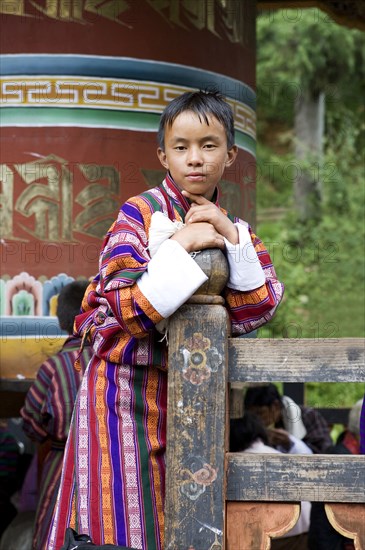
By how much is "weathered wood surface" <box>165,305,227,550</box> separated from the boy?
172 mm

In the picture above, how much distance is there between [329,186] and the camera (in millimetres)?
14430

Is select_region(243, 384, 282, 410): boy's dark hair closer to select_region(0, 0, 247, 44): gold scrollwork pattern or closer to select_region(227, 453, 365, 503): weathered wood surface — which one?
select_region(0, 0, 247, 44): gold scrollwork pattern

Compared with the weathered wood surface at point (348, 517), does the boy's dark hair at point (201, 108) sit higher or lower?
higher

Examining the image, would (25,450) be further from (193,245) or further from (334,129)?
(334,129)

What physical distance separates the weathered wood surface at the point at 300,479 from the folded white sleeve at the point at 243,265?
438mm

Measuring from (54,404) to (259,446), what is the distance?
1136 mm

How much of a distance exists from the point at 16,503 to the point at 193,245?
3.12 m

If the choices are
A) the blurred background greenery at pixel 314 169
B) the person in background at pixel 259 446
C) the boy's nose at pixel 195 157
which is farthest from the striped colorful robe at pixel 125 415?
the blurred background greenery at pixel 314 169

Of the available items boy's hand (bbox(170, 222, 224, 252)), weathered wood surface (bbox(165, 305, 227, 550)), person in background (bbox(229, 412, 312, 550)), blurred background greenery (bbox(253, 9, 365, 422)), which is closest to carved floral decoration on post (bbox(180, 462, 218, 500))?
weathered wood surface (bbox(165, 305, 227, 550))

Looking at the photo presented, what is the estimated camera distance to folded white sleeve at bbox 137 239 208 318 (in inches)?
87.2

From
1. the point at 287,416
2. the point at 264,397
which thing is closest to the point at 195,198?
the point at 264,397

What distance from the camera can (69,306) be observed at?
12.7ft

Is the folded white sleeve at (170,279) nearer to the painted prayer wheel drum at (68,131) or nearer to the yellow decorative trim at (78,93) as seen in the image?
the painted prayer wheel drum at (68,131)

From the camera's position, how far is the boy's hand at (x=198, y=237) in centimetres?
230
